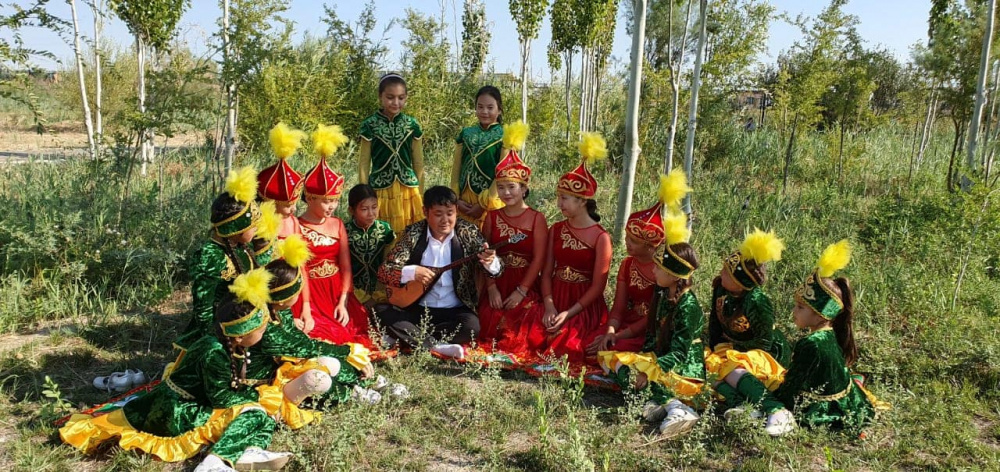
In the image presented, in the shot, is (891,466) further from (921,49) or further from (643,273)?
(921,49)

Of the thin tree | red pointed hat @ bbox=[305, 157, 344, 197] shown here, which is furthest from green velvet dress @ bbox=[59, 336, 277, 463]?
the thin tree

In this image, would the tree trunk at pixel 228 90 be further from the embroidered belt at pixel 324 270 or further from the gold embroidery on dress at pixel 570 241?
the gold embroidery on dress at pixel 570 241

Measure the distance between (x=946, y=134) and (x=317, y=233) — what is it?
14.2 m

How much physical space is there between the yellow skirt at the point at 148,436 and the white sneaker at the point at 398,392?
0.81m

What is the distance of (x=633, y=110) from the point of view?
5137 mm

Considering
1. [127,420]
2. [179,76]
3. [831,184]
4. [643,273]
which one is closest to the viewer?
[127,420]

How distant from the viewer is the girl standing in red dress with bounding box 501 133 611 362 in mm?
4102

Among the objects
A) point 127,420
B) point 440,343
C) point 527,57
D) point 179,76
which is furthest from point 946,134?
point 127,420

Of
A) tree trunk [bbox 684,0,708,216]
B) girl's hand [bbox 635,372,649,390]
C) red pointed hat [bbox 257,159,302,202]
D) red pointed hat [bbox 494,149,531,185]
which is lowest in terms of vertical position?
girl's hand [bbox 635,372,649,390]

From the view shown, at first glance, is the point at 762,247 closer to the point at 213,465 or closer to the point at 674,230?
the point at 674,230

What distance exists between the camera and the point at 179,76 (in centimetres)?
489

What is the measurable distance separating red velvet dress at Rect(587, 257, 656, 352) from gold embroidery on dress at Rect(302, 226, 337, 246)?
192 cm

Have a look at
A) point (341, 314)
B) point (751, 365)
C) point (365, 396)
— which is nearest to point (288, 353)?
point (365, 396)

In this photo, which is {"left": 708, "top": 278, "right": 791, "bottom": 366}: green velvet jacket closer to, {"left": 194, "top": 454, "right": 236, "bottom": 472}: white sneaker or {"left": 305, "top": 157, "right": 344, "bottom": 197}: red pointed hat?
{"left": 305, "top": 157, "right": 344, "bottom": 197}: red pointed hat
